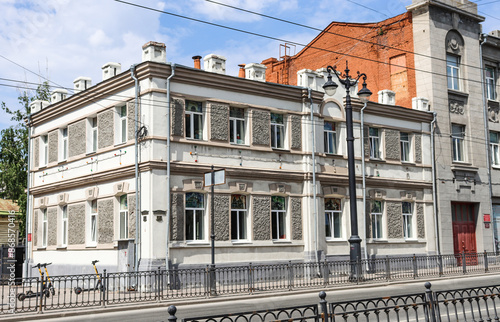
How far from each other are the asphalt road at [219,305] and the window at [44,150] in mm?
14604

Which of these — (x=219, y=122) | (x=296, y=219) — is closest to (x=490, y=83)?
(x=296, y=219)

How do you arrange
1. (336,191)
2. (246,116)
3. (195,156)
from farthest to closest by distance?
(336,191) < (246,116) < (195,156)


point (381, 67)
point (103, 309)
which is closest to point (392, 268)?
point (103, 309)

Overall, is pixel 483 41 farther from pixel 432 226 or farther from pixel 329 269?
pixel 329 269

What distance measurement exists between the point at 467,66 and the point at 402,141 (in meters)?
7.03

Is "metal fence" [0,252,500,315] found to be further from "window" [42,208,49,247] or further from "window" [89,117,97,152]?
"window" [89,117,97,152]

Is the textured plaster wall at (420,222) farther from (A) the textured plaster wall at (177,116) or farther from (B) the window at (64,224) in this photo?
(B) the window at (64,224)

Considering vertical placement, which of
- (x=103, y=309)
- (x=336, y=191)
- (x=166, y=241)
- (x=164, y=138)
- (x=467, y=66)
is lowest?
(x=103, y=309)

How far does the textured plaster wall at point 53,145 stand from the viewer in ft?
91.6

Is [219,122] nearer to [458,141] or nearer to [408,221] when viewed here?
[408,221]

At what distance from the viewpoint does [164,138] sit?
21969 millimetres

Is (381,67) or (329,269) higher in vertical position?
(381,67)

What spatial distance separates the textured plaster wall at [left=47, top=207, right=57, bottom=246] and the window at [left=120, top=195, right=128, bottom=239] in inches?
218

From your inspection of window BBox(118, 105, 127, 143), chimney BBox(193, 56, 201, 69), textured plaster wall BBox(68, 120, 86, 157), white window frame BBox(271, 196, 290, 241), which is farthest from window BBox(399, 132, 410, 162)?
textured plaster wall BBox(68, 120, 86, 157)
